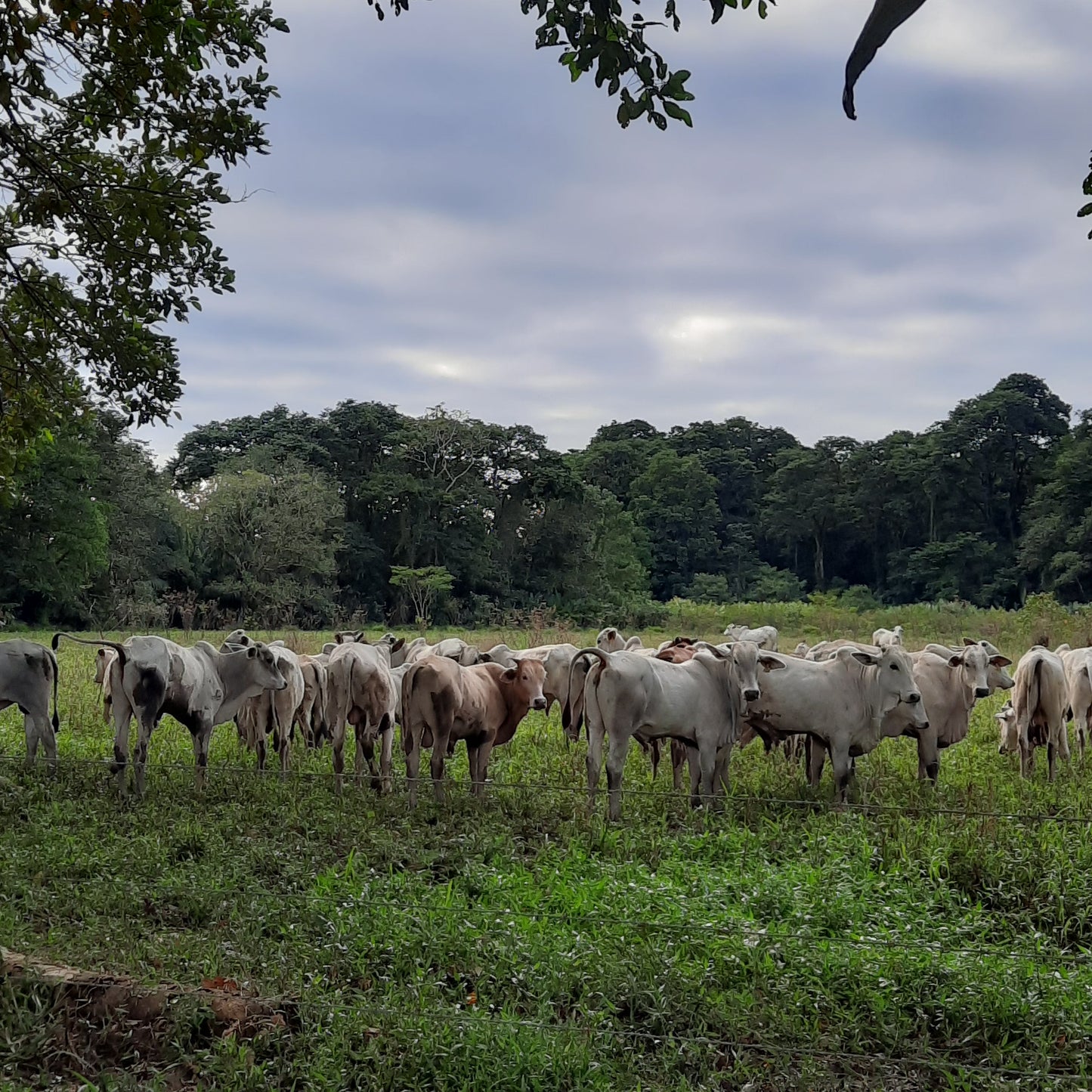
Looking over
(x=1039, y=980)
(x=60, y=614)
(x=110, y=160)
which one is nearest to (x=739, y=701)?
(x=1039, y=980)

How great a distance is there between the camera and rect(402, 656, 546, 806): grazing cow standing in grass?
8.34 meters

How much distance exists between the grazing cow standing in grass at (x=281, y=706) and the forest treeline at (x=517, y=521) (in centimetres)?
1671

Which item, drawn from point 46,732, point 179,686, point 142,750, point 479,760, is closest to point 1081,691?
point 479,760

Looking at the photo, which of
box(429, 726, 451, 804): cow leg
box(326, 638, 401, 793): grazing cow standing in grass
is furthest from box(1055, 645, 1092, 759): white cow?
box(326, 638, 401, 793): grazing cow standing in grass

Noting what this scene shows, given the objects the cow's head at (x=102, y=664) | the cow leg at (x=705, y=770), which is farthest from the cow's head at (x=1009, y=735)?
the cow's head at (x=102, y=664)

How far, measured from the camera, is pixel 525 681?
9.16m

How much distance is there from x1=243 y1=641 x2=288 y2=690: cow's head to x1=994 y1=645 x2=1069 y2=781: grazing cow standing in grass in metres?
6.84

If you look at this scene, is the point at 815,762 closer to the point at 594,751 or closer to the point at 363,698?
the point at 594,751

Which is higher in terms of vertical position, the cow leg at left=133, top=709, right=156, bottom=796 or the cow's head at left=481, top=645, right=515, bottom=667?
the cow's head at left=481, top=645, right=515, bottom=667

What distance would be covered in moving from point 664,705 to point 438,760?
6.01ft

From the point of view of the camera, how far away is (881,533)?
183 feet

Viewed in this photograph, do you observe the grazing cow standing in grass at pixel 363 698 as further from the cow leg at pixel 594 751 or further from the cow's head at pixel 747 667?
the cow's head at pixel 747 667

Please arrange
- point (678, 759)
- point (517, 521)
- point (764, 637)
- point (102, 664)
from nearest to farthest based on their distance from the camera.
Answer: point (678, 759) < point (102, 664) < point (764, 637) < point (517, 521)

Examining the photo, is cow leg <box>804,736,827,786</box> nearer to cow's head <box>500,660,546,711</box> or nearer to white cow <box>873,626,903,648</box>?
white cow <box>873,626,903,648</box>
